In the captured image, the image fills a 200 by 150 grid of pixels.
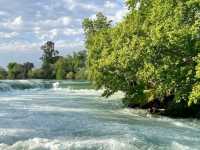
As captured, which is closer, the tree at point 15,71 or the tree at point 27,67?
the tree at point 15,71

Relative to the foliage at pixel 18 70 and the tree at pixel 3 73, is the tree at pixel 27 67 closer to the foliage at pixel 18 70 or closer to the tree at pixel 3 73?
the foliage at pixel 18 70

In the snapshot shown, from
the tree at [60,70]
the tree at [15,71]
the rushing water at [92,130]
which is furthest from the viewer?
the tree at [15,71]

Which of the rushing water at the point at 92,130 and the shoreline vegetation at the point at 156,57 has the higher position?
the shoreline vegetation at the point at 156,57

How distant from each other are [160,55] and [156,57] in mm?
246

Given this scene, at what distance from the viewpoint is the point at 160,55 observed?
1091 inches

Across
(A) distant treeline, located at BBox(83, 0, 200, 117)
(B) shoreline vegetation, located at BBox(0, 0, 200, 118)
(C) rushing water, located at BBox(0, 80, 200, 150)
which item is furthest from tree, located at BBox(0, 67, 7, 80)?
(A) distant treeline, located at BBox(83, 0, 200, 117)

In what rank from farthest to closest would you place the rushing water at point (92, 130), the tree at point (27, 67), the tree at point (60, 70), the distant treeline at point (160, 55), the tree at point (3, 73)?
the tree at point (27, 67), the tree at point (60, 70), the tree at point (3, 73), the distant treeline at point (160, 55), the rushing water at point (92, 130)

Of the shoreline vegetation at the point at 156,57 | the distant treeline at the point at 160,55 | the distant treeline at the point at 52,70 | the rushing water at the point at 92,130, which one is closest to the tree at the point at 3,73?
the distant treeline at the point at 52,70

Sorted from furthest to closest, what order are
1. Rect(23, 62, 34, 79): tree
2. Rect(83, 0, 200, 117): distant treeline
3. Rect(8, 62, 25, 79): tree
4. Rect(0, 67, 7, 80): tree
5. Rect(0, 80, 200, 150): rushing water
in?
Rect(23, 62, 34, 79): tree < Rect(8, 62, 25, 79): tree < Rect(0, 67, 7, 80): tree < Rect(83, 0, 200, 117): distant treeline < Rect(0, 80, 200, 150): rushing water

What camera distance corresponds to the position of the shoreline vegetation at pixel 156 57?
87.5 feet

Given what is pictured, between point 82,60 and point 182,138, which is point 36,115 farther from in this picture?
point 82,60

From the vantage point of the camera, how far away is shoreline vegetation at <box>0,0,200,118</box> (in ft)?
87.5

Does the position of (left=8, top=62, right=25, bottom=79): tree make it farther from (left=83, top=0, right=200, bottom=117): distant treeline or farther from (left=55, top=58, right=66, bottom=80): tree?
(left=83, top=0, right=200, bottom=117): distant treeline

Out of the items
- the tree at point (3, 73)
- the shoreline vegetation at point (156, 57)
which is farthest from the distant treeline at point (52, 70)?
the shoreline vegetation at point (156, 57)
